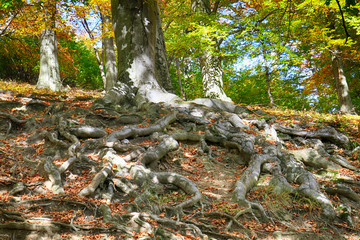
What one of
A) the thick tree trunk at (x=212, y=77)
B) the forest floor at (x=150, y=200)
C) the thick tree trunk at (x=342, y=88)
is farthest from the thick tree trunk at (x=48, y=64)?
the thick tree trunk at (x=342, y=88)

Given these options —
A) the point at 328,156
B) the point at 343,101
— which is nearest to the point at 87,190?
the point at 328,156

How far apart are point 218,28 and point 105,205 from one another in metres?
8.57

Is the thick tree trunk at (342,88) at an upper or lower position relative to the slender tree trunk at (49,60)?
lower

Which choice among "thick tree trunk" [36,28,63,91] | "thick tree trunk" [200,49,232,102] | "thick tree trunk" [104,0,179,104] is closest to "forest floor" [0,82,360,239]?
"thick tree trunk" [104,0,179,104]

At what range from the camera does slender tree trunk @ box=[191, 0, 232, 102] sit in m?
10.9

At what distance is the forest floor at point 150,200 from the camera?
9.74 ft

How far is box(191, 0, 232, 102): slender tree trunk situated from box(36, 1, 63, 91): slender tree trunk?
7.19 m

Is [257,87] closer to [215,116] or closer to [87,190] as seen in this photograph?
[215,116]

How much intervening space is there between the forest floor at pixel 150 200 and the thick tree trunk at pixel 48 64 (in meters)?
6.43

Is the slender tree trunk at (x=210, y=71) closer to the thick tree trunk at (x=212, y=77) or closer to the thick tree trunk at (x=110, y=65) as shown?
the thick tree trunk at (x=212, y=77)

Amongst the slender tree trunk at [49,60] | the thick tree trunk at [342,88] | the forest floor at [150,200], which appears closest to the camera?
the forest floor at [150,200]

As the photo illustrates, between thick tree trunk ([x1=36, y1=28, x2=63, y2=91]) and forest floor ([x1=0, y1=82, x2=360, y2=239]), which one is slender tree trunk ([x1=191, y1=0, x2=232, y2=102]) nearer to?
forest floor ([x1=0, y1=82, x2=360, y2=239])

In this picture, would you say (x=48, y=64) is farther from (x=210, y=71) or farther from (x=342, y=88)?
(x=342, y=88)

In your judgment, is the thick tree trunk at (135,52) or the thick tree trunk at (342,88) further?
the thick tree trunk at (342,88)
